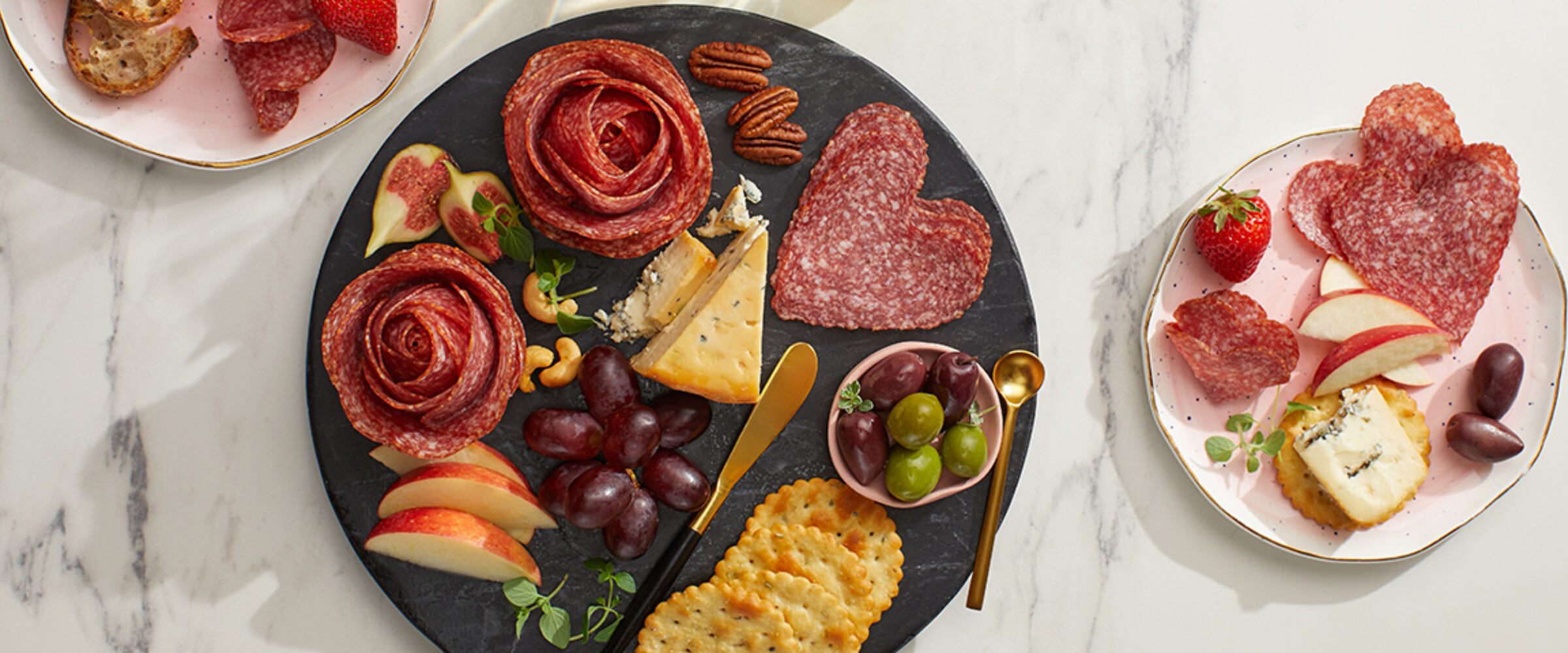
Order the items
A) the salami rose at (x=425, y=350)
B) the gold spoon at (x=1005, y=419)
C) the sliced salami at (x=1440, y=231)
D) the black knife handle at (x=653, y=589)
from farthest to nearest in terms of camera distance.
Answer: the sliced salami at (x=1440, y=231) < the gold spoon at (x=1005, y=419) < the black knife handle at (x=653, y=589) < the salami rose at (x=425, y=350)

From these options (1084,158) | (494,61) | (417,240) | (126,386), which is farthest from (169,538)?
(1084,158)

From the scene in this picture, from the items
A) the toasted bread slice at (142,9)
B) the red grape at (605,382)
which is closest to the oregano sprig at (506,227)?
the red grape at (605,382)

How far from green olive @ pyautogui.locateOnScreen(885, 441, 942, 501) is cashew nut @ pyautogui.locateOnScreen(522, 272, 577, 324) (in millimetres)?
763

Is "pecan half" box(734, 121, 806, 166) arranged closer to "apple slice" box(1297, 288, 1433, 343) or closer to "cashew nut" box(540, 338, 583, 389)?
"cashew nut" box(540, 338, 583, 389)

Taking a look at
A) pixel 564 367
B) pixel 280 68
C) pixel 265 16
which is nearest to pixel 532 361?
pixel 564 367

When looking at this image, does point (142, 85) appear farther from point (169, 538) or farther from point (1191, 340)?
point (1191, 340)

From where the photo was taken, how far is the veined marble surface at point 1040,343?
1.84 metres

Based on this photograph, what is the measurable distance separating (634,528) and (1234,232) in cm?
146

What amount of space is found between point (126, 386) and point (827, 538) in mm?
1560

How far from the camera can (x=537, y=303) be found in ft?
5.85

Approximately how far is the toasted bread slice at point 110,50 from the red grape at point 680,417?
4.10 feet

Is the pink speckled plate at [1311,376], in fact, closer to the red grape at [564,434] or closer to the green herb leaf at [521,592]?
the red grape at [564,434]

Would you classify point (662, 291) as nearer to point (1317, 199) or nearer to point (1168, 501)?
point (1168, 501)

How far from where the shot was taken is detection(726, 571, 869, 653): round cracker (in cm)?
180
